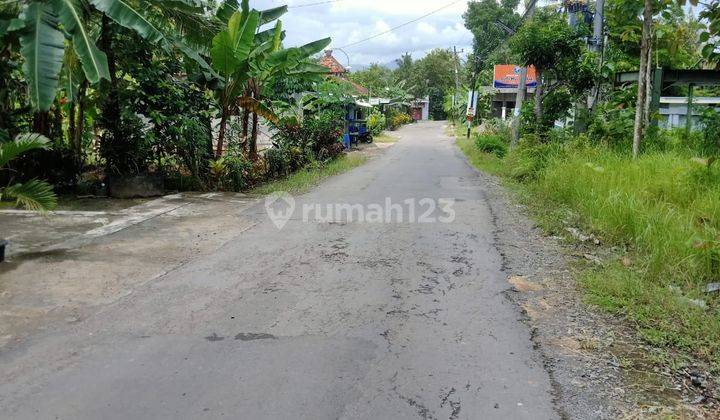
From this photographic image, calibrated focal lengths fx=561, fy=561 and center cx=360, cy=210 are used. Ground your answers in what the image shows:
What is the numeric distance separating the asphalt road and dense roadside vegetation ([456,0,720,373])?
1133mm

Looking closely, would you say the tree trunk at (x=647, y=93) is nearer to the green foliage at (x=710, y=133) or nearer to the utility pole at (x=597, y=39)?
the green foliage at (x=710, y=133)

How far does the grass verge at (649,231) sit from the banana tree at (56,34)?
6146 mm

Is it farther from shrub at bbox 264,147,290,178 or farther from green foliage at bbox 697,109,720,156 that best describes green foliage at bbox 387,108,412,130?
green foliage at bbox 697,109,720,156

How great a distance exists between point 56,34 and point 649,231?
7167 mm

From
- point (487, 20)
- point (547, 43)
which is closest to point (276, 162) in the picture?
point (547, 43)

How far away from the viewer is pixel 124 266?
237 inches

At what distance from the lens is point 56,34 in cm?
664

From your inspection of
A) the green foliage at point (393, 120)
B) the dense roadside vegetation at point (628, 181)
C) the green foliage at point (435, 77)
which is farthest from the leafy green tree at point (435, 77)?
the dense roadside vegetation at point (628, 181)

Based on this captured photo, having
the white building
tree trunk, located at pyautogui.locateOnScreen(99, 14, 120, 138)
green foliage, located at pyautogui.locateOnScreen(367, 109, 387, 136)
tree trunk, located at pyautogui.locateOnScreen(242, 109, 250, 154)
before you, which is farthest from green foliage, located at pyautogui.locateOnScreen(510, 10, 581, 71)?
green foliage, located at pyautogui.locateOnScreen(367, 109, 387, 136)

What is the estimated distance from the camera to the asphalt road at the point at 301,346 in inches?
127

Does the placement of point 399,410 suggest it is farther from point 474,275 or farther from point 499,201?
point 499,201

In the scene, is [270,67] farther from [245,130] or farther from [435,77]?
[435,77]

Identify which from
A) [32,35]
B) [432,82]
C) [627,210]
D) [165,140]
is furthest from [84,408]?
[432,82]

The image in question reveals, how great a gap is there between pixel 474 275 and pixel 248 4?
784 cm
